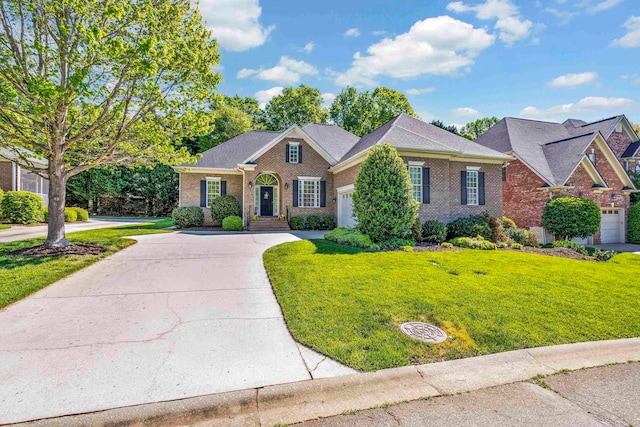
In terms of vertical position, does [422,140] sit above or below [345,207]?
above

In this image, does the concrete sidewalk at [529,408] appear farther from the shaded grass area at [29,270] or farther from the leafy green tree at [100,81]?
the leafy green tree at [100,81]

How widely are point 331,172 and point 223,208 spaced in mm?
6798

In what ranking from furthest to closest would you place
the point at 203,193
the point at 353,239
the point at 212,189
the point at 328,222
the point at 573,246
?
the point at 212,189, the point at 203,193, the point at 328,222, the point at 573,246, the point at 353,239

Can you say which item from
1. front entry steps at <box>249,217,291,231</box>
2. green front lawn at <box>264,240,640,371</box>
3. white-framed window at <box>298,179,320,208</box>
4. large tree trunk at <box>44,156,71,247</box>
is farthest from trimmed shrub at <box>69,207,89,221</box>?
green front lawn at <box>264,240,640,371</box>

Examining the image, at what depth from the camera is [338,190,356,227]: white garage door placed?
16.3m

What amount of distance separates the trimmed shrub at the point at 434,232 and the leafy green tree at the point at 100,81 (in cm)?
963

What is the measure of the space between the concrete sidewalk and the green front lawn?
0.61 metres

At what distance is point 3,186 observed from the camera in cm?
2030

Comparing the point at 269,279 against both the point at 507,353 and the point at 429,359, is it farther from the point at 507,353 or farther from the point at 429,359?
the point at 507,353

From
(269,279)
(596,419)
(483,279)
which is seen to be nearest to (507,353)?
(596,419)

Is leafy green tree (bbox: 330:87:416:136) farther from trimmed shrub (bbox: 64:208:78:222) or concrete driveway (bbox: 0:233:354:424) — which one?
concrete driveway (bbox: 0:233:354:424)

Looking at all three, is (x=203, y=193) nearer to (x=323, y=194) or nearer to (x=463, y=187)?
(x=323, y=194)

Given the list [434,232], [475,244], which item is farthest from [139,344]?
[434,232]

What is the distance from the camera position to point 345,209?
1705cm
